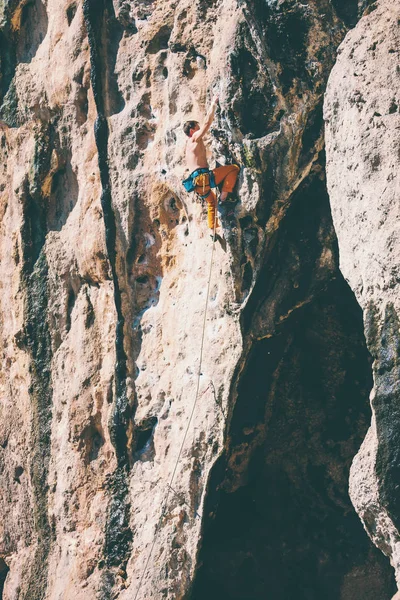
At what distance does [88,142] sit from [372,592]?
5.90 meters

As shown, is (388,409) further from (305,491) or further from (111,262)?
(111,262)

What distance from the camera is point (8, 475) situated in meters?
12.2

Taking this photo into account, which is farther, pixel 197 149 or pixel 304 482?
pixel 304 482

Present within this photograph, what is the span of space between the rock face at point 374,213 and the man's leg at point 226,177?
40.8 inches

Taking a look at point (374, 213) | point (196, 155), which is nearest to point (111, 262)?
point (196, 155)

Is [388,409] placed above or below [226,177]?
below

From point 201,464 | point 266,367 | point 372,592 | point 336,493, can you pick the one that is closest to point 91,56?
point 266,367

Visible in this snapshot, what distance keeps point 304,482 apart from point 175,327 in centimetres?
247

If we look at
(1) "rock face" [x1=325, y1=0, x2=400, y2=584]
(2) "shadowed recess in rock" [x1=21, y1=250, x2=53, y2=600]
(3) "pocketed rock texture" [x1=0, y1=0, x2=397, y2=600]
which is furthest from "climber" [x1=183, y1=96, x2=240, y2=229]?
(2) "shadowed recess in rock" [x1=21, y1=250, x2=53, y2=600]

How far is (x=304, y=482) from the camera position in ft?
37.6

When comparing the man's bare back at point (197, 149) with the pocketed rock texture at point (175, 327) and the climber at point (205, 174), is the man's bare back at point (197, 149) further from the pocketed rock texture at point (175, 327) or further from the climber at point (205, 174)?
the pocketed rock texture at point (175, 327)

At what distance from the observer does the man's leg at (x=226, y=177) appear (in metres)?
9.80

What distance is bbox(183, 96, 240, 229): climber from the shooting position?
32.1 feet

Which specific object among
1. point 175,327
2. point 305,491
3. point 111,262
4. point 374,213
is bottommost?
point 305,491
